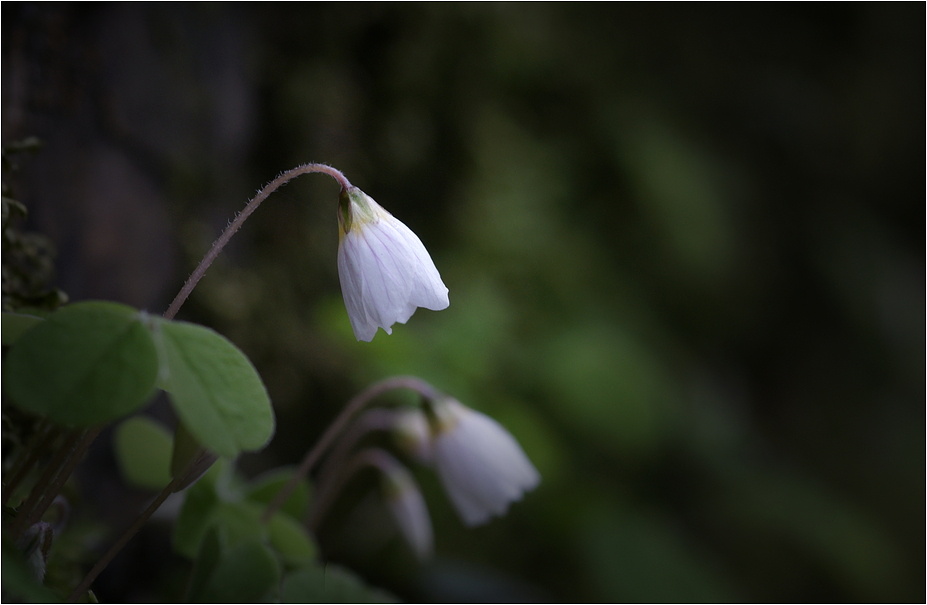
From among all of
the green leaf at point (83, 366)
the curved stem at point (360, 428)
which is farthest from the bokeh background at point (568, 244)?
the green leaf at point (83, 366)

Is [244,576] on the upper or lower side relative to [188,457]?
lower

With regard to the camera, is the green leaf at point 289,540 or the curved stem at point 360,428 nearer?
the green leaf at point 289,540

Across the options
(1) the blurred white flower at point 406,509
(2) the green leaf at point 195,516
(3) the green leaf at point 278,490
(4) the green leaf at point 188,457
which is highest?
(4) the green leaf at point 188,457

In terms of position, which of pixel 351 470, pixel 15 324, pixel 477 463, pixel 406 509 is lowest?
pixel 406 509

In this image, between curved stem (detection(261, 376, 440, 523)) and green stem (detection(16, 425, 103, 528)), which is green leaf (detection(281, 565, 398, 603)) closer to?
curved stem (detection(261, 376, 440, 523))

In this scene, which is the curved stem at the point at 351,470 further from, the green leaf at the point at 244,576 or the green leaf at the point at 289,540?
the green leaf at the point at 244,576

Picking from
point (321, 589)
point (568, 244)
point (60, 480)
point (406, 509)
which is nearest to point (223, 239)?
point (60, 480)

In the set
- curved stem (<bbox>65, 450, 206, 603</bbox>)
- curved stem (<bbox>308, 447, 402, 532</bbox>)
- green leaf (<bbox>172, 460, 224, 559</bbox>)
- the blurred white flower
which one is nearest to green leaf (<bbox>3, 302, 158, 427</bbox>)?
curved stem (<bbox>65, 450, 206, 603</bbox>)

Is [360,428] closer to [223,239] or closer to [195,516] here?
[195,516]
